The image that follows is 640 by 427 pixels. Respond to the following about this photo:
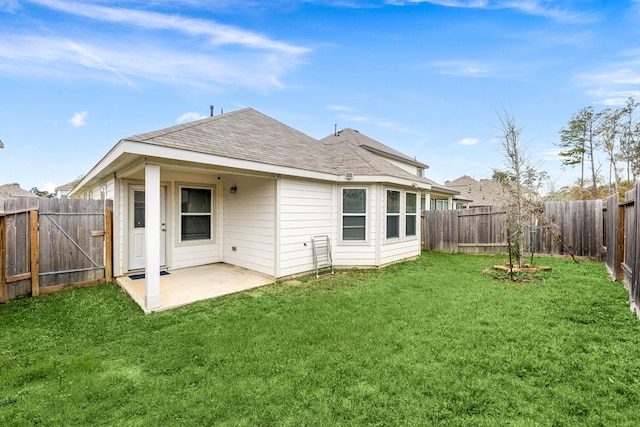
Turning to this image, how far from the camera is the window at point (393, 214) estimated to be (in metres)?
7.89

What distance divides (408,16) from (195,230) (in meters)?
8.77

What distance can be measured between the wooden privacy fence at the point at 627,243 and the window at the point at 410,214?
Answer: 4.49 metres

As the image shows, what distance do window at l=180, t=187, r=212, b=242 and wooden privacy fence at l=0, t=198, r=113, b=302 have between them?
4.97 ft

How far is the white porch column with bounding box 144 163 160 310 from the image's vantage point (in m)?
4.36

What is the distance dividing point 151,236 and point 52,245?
282 centimetres

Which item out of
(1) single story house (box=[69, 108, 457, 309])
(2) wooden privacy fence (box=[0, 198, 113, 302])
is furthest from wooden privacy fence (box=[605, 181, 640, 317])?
(2) wooden privacy fence (box=[0, 198, 113, 302])

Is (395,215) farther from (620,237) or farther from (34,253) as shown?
(34,253)

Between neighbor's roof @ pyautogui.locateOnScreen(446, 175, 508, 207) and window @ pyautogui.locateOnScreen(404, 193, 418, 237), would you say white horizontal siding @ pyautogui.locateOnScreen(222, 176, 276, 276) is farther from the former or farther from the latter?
neighbor's roof @ pyautogui.locateOnScreen(446, 175, 508, 207)

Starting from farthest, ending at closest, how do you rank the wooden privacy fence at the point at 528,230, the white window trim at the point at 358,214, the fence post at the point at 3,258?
1. the wooden privacy fence at the point at 528,230
2. the white window trim at the point at 358,214
3. the fence post at the point at 3,258

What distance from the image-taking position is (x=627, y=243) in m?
4.59

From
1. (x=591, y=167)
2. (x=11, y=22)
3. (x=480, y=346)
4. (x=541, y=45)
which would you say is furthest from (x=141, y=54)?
Result: (x=591, y=167)

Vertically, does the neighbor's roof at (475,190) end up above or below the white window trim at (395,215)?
above

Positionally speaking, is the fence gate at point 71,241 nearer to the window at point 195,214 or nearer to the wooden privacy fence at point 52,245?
the wooden privacy fence at point 52,245

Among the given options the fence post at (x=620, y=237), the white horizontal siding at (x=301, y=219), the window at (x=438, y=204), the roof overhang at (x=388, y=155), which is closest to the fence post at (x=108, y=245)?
the white horizontal siding at (x=301, y=219)
